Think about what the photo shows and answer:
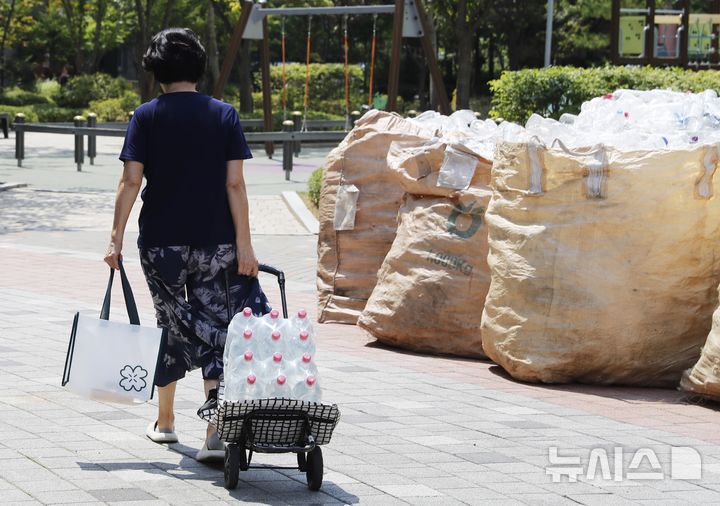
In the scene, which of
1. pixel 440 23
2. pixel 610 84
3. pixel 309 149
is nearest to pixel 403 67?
pixel 440 23

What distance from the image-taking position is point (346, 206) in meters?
8.16

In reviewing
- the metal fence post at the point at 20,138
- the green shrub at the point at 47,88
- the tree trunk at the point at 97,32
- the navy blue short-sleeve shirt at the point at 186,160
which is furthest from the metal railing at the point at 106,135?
the green shrub at the point at 47,88

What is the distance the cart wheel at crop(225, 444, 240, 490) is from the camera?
4.45m

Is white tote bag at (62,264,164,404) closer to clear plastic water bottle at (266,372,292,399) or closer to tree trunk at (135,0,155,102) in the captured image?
clear plastic water bottle at (266,372,292,399)

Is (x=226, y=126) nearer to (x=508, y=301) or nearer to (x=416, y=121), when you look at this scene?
(x=508, y=301)

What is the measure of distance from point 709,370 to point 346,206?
117 inches

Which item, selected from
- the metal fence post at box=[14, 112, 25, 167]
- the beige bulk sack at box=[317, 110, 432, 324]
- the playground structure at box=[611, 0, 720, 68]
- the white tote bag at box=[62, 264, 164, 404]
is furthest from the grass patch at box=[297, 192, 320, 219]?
the white tote bag at box=[62, 264, 164, 404]

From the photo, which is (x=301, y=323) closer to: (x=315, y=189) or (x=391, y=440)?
(x=391, y=440)

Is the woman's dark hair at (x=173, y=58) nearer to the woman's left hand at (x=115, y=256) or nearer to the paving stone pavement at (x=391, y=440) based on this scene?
the woman's left hand at (x=115, y=256)

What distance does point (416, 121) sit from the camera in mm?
8141

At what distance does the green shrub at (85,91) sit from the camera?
40094 mm

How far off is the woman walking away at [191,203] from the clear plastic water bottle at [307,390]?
614 millimetres

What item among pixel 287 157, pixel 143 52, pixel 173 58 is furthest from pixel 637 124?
pixel 143 52

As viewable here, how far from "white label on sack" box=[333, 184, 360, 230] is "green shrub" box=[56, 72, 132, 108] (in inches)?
1297
